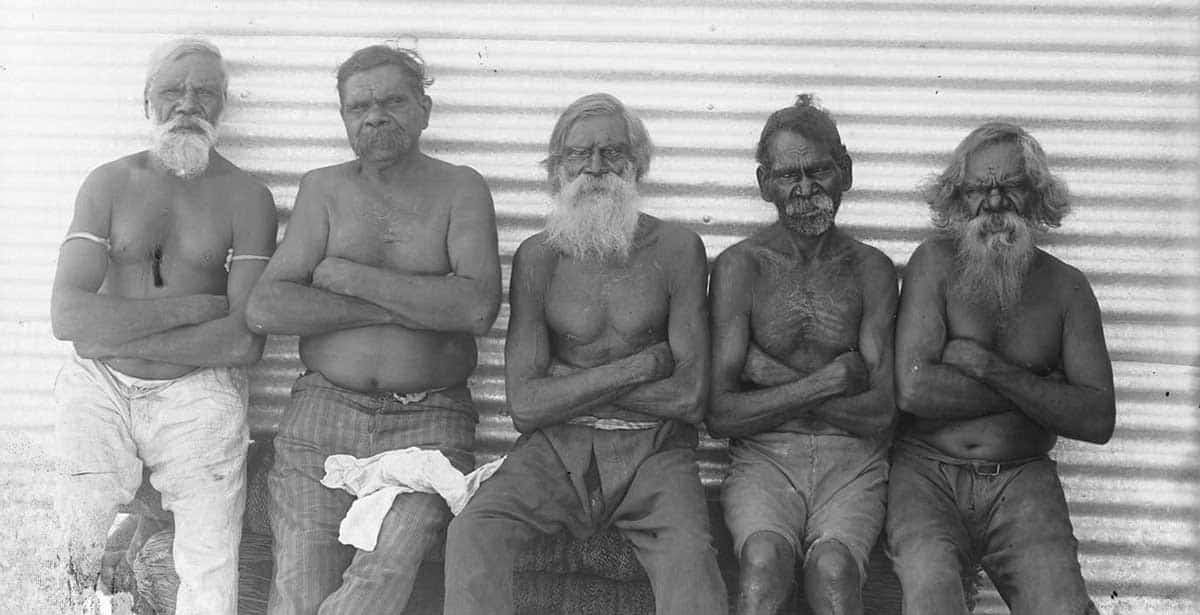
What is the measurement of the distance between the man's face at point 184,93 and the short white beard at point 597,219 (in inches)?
68.9

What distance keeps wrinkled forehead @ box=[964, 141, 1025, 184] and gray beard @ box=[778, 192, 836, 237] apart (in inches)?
24.5

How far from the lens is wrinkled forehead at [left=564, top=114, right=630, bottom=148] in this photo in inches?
196

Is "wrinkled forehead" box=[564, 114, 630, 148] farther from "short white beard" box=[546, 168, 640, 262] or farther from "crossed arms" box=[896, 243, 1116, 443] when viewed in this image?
"crossed arms" box=[896, 243, 1116, 443]

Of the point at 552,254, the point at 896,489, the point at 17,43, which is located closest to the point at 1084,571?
the point at 896,489

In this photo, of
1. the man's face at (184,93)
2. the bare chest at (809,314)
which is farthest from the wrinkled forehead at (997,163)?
the man's face at (184,93)

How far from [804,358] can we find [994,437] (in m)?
0.82

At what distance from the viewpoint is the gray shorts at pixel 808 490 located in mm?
4430

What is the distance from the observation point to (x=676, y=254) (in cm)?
491

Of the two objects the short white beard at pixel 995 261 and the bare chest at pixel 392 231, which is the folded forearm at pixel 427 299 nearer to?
the bare chest at pixel 392 231

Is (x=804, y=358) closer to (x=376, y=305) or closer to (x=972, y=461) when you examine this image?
(x=972, y=461)

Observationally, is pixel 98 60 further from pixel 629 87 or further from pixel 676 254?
pixel 676 254

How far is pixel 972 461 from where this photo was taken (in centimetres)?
468

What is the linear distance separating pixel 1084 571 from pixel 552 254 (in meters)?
2.96

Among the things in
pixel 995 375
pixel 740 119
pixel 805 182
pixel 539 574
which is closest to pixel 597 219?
pixel 805 182
